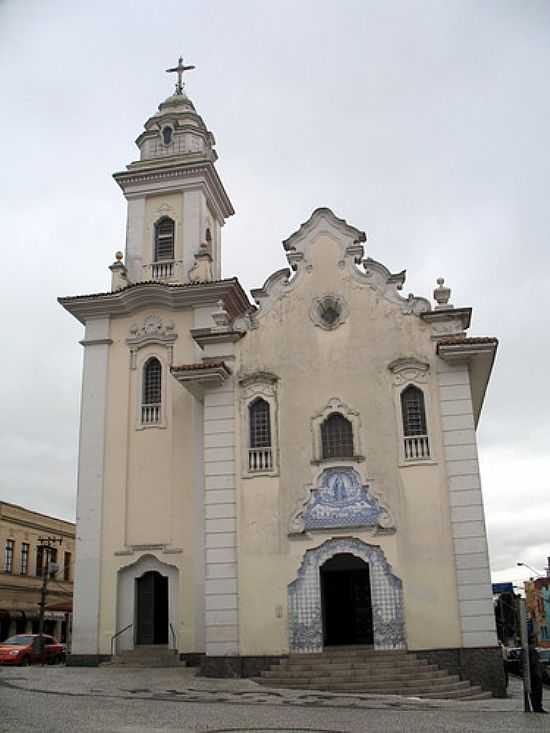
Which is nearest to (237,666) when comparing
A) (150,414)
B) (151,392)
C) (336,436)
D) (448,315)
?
(336,436)

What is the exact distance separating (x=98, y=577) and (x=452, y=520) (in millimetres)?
11007

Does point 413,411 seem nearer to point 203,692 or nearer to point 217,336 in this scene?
point 217,336

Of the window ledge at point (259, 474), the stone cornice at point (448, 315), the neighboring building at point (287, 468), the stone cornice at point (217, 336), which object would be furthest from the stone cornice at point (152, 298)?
the stone cornice at point (448, 315)

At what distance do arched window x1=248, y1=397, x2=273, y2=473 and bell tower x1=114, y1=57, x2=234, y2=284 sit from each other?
6339mm

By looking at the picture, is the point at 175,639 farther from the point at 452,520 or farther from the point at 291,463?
the point at 452,520

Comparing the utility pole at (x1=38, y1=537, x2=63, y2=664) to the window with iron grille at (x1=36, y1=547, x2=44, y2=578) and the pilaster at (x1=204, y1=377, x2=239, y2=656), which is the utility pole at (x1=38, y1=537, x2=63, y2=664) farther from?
the pilaster at (x1=204, y1=377, x2=239, y2=656)

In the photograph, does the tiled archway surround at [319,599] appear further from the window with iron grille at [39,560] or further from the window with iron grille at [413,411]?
the window with iron grille at [39,560]

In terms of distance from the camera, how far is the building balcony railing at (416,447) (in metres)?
22.2

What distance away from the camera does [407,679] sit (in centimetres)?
1928

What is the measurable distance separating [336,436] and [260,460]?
2.20 m

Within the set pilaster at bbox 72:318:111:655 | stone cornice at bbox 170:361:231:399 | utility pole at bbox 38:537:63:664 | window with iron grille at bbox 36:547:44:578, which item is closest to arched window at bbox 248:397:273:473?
stone cornice at bbox 170:361:231:399

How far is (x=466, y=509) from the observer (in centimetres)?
2144

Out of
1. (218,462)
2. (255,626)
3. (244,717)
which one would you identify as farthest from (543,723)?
(218,462)

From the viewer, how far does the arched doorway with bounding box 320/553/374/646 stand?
74.4ft
